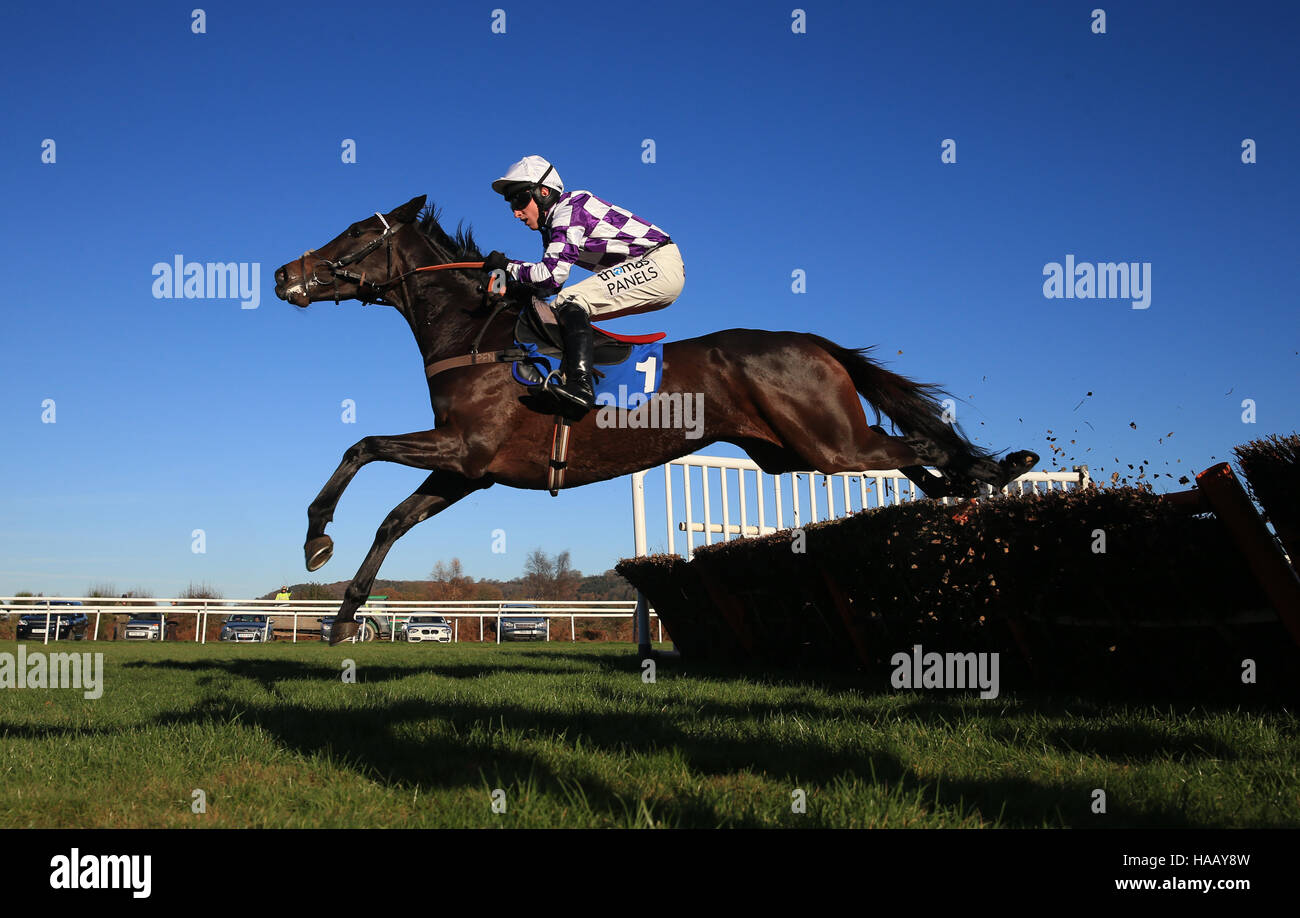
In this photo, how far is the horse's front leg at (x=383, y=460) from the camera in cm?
516

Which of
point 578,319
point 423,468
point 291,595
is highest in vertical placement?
point 578,319

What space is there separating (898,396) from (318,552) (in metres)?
3.92

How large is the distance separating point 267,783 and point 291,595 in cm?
3929

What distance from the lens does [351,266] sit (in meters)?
6.29

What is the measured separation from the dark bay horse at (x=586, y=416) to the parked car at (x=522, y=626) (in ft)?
67.0

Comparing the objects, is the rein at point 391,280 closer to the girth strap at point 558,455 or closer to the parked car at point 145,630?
the girth strap at point 558,455

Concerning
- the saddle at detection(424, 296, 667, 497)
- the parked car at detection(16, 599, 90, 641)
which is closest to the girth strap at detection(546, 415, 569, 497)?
the saddle at detection(424, 296, 667, 497)

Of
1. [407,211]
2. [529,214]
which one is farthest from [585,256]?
[407,211]

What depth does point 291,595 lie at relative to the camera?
39438 millimetres

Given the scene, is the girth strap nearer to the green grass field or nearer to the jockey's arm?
the jockey's arm

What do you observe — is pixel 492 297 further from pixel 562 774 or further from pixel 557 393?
pixel 562 774

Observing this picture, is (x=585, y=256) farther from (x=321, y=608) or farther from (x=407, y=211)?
(x=321, y=608)

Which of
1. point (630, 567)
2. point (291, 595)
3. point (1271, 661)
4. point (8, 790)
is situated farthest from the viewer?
point (291, 595)
